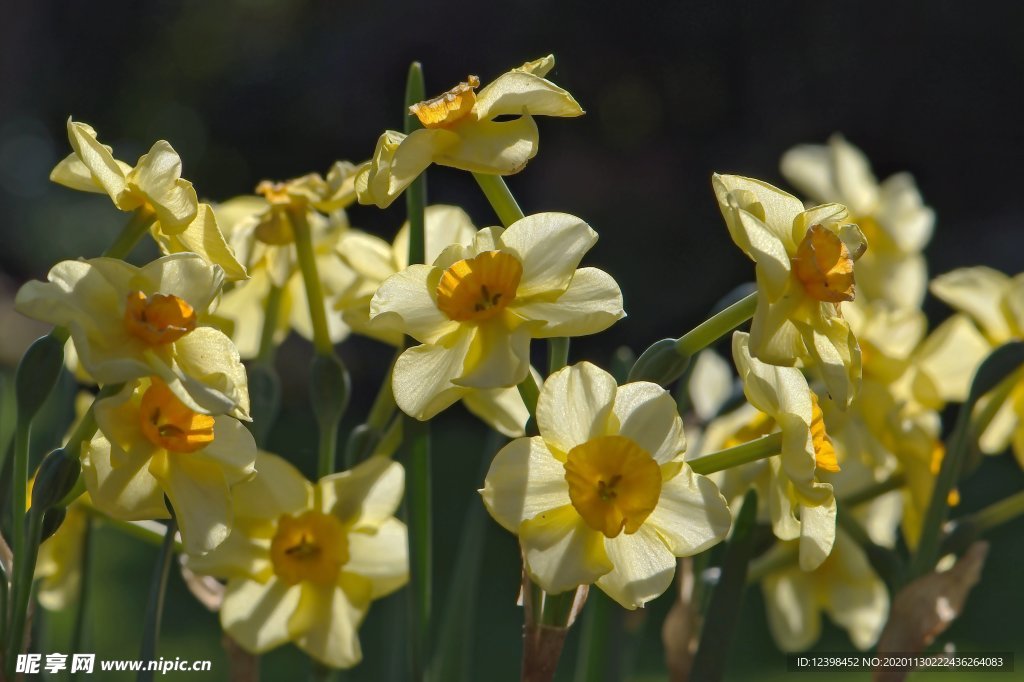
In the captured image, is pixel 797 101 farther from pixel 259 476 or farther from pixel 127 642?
pixel 259 476

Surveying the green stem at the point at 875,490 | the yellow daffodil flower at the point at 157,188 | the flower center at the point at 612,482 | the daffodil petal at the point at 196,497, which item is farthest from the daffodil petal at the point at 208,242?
the green stem at the point at 875,490

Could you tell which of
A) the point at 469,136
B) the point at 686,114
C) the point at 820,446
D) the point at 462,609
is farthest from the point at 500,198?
the point at 686,114

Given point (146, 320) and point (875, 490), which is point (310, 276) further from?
point (875, 490)

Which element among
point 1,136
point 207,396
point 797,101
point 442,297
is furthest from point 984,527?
point 1,136

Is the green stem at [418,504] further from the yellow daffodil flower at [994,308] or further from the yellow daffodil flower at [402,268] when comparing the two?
the yellow daffodil flower at [994,308]

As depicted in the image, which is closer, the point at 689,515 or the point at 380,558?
the point at 689,515

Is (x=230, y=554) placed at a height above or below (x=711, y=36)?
below

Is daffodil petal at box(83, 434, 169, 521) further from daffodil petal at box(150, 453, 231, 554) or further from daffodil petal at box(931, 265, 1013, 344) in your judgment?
daffodil petal at box(931, 265, 1013, 344)
